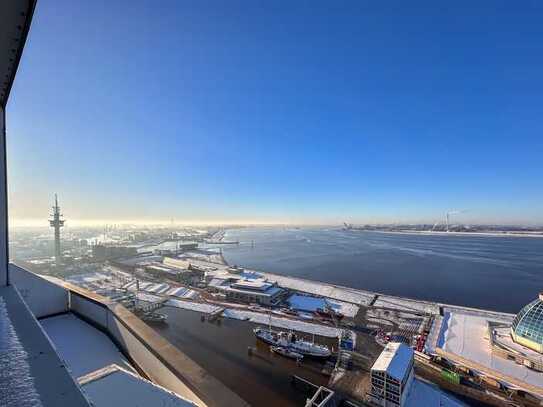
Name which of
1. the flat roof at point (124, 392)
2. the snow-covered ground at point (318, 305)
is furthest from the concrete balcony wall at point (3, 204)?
the snow-covered ground at point (318, 305)

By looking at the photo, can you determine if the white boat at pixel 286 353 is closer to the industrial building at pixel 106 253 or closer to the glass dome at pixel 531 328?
the glass dome at pixel 531 328

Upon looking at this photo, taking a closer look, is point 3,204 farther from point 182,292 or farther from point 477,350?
point 182,292

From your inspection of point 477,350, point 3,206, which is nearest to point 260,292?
point 477,350

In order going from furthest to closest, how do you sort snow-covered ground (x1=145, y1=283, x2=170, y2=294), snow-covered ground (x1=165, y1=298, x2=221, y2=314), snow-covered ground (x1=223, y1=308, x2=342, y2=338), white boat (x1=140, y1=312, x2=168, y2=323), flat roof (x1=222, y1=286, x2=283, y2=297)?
snow-covered ground (x1=145, y1=283, x2=170, y2=294), flat roof (x1=222, y1=286, x2=283, y2=297), snow-covered ground (x1=165, y1=298, x2=221, y2=314), white boat (x1=140, y1=312, x2=168, y2=323), snow-covered ground (x1=223, y1=308, x2=342, y2=338)

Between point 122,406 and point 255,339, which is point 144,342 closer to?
point 122,406

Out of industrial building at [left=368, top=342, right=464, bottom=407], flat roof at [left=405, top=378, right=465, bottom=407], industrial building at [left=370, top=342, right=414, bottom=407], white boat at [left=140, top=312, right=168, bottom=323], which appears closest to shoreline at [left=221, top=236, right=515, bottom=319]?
flat roof at [left=405, top=378, right=465, bottom=407]

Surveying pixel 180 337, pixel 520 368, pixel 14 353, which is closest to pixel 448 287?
pixel 520 368

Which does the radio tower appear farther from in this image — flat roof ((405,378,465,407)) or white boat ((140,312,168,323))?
flat roof ((405,378,465,407))
